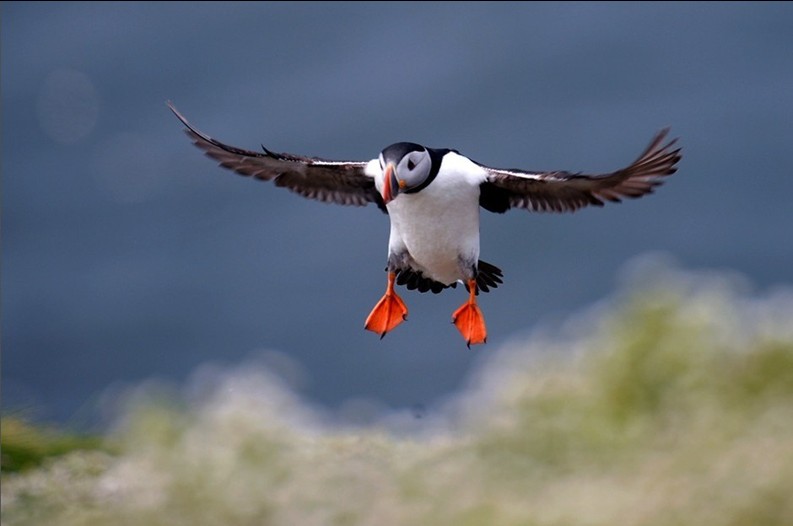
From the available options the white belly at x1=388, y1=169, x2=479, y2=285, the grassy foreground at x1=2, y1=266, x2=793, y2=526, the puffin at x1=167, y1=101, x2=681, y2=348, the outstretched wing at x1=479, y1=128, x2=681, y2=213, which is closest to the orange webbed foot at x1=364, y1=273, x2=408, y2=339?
the puffin at x1=167, y1=101, x2=681, y2=348

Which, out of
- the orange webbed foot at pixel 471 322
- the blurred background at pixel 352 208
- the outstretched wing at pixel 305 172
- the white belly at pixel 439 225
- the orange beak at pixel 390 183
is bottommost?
the orange webbed foot at pixel 471 322

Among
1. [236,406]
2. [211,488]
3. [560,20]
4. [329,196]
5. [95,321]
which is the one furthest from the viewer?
Result: [560,20]

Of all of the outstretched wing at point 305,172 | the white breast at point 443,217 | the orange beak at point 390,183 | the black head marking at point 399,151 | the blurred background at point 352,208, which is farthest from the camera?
the blurred background at point 352,208

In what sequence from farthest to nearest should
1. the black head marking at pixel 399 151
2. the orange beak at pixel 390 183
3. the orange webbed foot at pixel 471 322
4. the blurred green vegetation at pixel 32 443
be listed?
the orange webbed foot at pixel 471 322 → the black head marking at pixel 399 151 → the orange beak at pixel 390 183 → the blurred green vegetation at pixel 32 443

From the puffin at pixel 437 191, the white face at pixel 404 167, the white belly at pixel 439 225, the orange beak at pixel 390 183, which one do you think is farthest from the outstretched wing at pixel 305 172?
the orange beak at pixel 390 183

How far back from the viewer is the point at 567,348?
7316 mm

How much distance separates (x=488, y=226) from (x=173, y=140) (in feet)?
23.5

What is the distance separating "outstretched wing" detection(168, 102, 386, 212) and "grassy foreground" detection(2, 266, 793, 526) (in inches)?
82.3

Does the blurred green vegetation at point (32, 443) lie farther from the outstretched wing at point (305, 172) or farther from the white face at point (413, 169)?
the white face at point (413, 169)

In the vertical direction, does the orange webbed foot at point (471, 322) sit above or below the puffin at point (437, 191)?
below

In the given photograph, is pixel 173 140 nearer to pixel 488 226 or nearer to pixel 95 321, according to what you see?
pixel 95 321

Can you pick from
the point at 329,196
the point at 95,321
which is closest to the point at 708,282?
the point at 329,196

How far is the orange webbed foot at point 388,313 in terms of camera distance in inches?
366

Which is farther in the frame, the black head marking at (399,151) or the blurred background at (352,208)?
the blurred background at (352,208)
